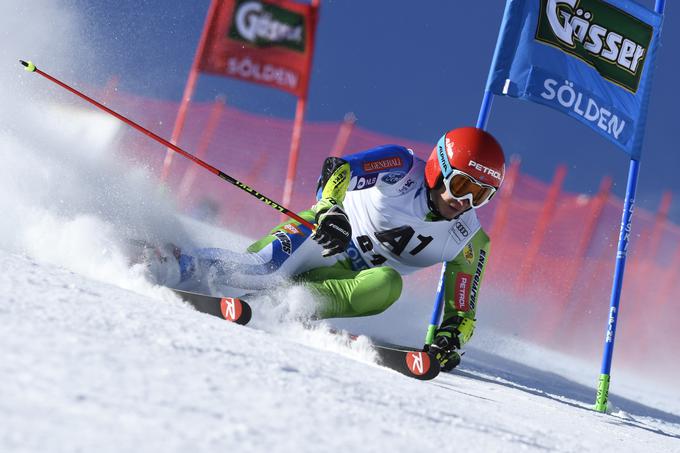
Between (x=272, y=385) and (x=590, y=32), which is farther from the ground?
(x=590, y=32)

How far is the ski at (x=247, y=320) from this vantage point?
109 inches

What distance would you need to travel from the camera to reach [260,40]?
9.18 metres

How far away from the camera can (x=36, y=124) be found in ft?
14.2

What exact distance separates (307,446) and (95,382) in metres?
0.37

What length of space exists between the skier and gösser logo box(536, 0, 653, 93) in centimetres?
131

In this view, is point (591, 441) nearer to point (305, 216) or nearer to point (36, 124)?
point (305, 216)

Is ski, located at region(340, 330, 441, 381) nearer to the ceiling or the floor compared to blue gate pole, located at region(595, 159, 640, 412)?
nearer to the floor

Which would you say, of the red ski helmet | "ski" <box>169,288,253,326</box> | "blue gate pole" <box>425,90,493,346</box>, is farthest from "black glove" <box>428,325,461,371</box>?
"ski" <box>169,288,253,326</box>

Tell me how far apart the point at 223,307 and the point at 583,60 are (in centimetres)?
279

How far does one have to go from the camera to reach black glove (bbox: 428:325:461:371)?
134 inches

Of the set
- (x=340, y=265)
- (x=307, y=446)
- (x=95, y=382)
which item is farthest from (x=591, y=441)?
(x=340, y=265)

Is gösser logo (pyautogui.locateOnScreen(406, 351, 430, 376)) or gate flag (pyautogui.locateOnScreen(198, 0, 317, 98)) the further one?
gate flag (pyautogui.locateOnScreen(198, 0, 317, 98))

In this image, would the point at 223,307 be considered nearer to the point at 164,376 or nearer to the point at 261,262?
the point at 261,262

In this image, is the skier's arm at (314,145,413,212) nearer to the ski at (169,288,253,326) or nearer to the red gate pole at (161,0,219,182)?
the ski at (169,288,253,326)
